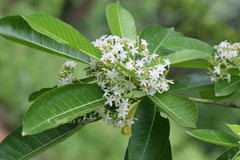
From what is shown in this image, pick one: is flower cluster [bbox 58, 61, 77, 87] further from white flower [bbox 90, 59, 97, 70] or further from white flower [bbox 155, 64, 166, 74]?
white flower [bbox 155, 64, 166, 74]

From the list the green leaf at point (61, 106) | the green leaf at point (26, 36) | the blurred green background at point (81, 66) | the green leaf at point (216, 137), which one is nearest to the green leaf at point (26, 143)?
the green leaf at point (61, 106)

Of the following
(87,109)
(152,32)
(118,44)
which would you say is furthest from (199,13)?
(87,109)

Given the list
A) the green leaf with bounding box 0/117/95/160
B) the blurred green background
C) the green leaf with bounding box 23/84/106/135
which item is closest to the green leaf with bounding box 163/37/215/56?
the green leaf with bounding box 23/84/106/135

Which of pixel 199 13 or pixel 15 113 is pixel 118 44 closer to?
pixel 199 13

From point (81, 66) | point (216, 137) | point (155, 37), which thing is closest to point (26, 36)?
point (155, 37)

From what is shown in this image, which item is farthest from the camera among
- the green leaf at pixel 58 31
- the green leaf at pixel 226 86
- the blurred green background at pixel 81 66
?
the blurred green background at pixel 81 66

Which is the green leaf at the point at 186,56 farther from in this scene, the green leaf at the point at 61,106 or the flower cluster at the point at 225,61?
the green leaf at the point at 61,106

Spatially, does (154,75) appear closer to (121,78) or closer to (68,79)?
(121,78)
